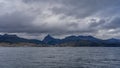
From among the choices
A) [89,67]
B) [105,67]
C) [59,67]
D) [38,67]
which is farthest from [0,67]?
[105,67]

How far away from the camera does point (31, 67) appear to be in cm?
8781

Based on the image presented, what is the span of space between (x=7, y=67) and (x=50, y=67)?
1646 cm

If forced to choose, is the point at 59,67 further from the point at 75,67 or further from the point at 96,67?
the point at 96,67

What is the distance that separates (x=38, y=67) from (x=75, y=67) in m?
14.2

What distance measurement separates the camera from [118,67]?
285 feet

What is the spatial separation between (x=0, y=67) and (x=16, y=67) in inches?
238

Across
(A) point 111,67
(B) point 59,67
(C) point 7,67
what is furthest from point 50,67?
(A) point 111,67

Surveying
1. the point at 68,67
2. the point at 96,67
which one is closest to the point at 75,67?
the point at 68,67

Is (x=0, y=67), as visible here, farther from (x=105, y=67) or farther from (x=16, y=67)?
(x=105, y=67)

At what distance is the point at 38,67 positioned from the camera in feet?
288

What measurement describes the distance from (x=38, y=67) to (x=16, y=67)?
8.34 m

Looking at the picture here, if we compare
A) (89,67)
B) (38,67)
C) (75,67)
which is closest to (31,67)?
(38,67)

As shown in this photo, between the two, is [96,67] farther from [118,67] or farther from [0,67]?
[0,67]

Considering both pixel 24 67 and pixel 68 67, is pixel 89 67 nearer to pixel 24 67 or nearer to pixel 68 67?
pixel 68 67
